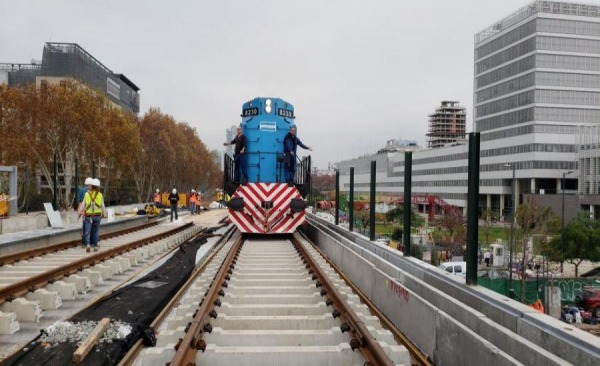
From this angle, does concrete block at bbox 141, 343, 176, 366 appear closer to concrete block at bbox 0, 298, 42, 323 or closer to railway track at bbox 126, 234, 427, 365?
railway track at bbox 126, 234, 427, 365

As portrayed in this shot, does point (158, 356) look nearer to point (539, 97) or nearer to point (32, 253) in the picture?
point (32, 253)

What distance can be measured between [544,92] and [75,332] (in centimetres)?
7965

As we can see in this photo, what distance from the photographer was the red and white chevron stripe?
51.1 feet

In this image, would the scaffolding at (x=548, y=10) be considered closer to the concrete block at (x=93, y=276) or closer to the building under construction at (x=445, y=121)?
the concrete block at (x=93, y=276)

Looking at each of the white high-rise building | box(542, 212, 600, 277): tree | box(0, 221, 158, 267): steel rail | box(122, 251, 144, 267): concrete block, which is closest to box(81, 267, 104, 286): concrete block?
box(122, 251, 144, 267): concrete block

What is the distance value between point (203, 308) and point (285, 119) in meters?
11.8

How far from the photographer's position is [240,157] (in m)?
16.9

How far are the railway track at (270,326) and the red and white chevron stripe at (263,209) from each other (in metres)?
6.03

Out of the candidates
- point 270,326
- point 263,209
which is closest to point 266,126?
point 263,209

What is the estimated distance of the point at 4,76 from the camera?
283ft

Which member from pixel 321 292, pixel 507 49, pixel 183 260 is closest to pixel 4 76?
pixel 507 49

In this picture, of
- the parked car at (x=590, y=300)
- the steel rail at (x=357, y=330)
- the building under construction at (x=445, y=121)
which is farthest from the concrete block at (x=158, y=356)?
the building under construction at (x=445, y=121)

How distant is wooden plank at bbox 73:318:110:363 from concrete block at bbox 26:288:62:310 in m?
1.61

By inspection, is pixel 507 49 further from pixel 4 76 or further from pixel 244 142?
pixel 4 76
